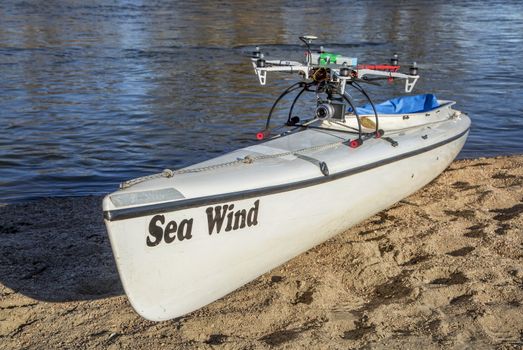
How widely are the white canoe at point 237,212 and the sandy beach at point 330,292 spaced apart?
23 centimetres

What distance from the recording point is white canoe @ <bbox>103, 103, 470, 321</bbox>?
4.37 metres

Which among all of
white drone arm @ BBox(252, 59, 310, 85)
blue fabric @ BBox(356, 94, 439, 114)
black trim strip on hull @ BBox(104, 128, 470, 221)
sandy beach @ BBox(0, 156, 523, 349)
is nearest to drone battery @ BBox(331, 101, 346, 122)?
white drone arm @ BBox(252, 59, 310, 85)

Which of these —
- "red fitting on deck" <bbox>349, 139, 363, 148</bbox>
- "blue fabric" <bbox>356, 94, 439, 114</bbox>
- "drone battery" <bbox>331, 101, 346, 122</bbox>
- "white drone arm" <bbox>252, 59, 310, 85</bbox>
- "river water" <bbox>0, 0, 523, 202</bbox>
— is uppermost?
"white drone arm" <bbox>252, 59, 310, 85</bbox>

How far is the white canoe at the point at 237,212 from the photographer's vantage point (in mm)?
4371

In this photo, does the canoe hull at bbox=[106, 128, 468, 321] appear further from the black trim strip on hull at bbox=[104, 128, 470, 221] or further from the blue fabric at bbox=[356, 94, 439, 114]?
the blue fabric at bbox=[356, 94, 439, 114]

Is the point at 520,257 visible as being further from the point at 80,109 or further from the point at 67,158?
the point at 80,109

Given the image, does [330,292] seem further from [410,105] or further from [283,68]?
[410,105]

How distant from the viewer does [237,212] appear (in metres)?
4.78

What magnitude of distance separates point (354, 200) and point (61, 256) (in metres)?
2.77

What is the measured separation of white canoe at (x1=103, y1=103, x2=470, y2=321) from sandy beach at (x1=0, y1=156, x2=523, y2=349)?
0.23 metres

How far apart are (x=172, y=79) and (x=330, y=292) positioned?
1191 cm

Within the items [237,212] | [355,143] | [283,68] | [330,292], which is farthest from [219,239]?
[283,68]

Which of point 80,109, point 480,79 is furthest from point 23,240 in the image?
point 480,79

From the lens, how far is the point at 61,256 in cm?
601
